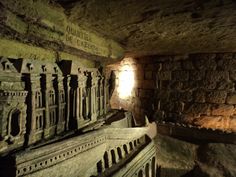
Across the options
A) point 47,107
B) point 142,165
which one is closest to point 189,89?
point 142,165

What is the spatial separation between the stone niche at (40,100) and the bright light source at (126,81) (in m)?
3.68

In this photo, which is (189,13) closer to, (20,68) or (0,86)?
(20,68)

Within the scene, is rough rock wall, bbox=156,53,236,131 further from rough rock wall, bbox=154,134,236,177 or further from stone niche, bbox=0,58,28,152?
stone niche, bbox=0,58,28,152

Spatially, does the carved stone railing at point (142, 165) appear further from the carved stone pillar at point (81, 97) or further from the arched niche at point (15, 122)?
the arched niche at point (15, 122)

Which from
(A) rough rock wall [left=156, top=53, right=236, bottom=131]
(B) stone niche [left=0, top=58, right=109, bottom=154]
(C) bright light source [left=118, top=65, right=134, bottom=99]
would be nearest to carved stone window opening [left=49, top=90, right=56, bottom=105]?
(B) stone niche [left=0, top=58, right=109, bottom=154]

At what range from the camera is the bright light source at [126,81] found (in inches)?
249

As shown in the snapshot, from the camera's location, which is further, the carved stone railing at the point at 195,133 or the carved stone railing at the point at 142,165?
the carved stone railing at the point at 195,133

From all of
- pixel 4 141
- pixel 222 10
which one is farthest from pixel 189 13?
pixel 4 141

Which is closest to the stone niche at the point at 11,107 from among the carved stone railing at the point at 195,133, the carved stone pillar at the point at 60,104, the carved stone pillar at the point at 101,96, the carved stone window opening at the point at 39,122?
the carved stone window opening at the point at 39,122

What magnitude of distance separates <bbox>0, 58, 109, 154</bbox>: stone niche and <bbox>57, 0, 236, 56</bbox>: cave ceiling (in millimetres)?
576

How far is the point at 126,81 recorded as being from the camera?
648 cm

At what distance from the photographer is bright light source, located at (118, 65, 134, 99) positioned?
6.32 metres

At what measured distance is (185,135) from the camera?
464 cm

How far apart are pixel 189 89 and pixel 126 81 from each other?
2.01 m
